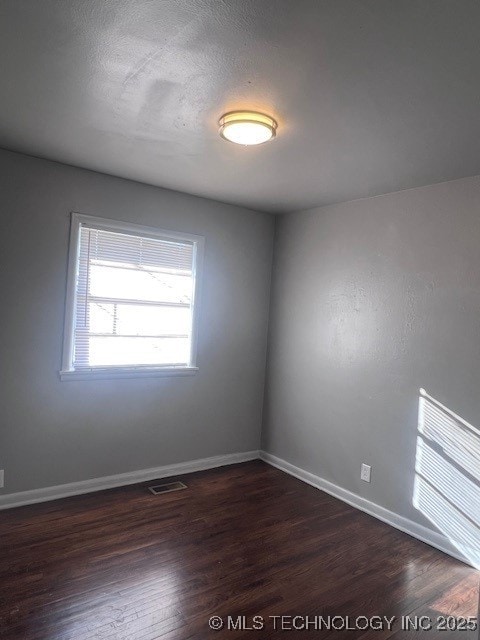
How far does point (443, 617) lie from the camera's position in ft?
6.93

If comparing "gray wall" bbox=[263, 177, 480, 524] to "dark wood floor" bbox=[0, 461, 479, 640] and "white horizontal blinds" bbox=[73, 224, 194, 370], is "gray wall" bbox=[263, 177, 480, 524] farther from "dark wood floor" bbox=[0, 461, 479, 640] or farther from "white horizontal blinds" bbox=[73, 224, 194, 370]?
"white horizontal blinds" bbox=[73, 224, 194, 370]

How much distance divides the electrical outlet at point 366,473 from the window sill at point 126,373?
1.64 meters

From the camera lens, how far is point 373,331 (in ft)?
10.8

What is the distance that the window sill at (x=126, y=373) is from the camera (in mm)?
3207

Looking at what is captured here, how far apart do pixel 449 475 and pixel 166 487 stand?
7.05ft

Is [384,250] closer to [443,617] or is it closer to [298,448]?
[298,448]

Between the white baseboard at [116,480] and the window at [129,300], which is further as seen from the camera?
the window at [129,300]

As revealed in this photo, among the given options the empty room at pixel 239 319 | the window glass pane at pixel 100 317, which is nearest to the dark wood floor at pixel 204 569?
the empty room at pixel 239 319

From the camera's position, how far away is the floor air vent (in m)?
3.40

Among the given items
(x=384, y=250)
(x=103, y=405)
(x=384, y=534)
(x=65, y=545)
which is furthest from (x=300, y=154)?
(x=65, y=545)

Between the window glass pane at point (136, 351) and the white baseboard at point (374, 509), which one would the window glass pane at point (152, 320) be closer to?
the window glass pane at point (136, 351)

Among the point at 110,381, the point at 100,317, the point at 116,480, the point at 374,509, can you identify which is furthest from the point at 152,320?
the point at 374,509

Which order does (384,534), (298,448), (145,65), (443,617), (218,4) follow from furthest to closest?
(298,448) < (384,534) < (443,617) < (145,65) < (218,4)

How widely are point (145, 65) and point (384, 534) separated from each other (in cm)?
315
